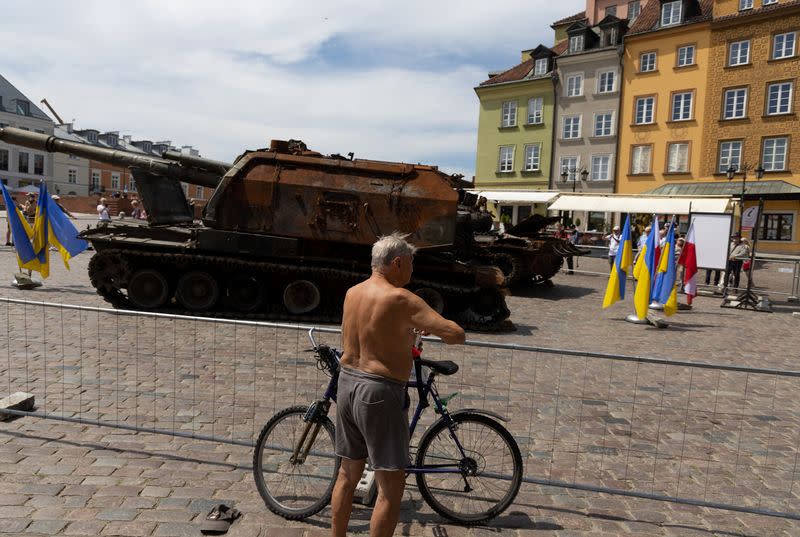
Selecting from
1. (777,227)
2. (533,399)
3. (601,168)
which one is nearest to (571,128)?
(601,168)

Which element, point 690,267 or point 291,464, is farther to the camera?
point 690,267

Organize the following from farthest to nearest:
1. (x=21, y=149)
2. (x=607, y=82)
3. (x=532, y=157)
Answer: (x=21, y=149)
(x=532, y=157)
(x=607, y=82)

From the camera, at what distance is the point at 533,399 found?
700cm

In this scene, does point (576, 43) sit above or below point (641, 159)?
above

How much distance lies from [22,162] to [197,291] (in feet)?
245

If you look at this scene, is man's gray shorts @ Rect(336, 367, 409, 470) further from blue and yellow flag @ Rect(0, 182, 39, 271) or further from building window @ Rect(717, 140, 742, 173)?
building window @ Rect(717, 140, 742, 173)

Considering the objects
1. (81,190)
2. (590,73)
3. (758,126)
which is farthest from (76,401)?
(81,190)

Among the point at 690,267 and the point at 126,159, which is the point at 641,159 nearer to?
the point at 690,267

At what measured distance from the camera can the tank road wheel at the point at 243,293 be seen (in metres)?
12.1

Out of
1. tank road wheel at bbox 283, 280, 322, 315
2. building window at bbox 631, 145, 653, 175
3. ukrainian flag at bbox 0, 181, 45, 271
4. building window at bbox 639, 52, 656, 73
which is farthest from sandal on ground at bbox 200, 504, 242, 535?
building window at bbox 639, 52, 656, 73

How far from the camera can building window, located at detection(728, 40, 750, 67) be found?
1400 inches

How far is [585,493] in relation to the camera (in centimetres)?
462

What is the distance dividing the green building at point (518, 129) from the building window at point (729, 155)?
34.2 ft

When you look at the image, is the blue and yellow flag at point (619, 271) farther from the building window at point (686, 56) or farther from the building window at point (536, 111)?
the building window at point (536, 111)
